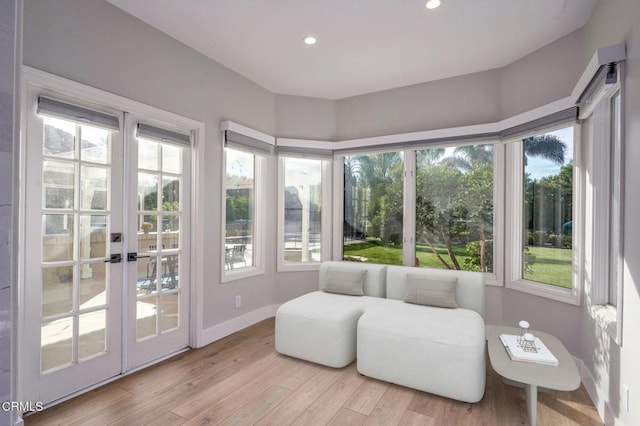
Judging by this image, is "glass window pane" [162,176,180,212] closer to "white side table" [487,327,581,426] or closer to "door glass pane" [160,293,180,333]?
"door glass pane" [160,293,180,333]

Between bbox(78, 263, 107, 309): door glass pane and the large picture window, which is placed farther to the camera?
the large picture window

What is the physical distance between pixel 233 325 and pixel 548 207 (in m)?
3.32

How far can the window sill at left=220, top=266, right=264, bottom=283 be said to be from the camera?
3438 mm

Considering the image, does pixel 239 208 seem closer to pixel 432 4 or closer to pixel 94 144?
pixel 94 144

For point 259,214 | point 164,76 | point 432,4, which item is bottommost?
point 259,214

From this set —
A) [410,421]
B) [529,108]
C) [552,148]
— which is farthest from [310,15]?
[410,421]

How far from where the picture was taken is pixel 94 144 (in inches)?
94.3

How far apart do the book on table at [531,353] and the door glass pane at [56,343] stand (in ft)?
9.78

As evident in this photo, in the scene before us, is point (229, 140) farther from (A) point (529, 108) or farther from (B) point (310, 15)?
(A) point (529, 108)

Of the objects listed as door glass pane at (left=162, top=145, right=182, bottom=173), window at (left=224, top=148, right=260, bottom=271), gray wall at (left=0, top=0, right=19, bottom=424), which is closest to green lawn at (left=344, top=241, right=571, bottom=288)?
window at (left=224, top=148, right=260, bottom=271)

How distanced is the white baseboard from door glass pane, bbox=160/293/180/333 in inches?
12.3

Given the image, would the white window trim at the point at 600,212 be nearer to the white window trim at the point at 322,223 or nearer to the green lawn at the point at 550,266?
the green lawn at the point at 550,266

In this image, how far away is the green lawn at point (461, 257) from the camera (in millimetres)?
2855

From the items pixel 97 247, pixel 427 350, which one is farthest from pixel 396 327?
pixel 97 247
